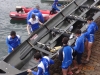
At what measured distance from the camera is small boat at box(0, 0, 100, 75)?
848cm

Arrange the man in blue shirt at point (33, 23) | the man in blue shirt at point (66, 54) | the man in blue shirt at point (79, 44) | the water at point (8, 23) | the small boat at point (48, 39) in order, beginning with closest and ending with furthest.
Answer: the man in blue shirt at point (66, 54)
the man in blue shirt at point (79, 44)
the small boat at point (48, 39)
the man in blue shirt at point (33, 23)
the water at point (8, 23)

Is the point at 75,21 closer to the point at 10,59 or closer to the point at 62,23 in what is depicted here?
the point at 62,23

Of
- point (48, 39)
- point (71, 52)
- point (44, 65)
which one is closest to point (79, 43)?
point (71, 52)

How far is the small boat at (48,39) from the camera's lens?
8.48 m

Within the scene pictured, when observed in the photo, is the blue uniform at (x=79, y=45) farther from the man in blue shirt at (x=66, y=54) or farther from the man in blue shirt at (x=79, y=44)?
the man in blue shirt at (x=66, y=54)

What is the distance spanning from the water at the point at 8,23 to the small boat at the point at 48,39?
15.6 feet

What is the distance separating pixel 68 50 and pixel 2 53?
7.72m

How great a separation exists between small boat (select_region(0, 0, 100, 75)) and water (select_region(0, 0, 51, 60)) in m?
4.77

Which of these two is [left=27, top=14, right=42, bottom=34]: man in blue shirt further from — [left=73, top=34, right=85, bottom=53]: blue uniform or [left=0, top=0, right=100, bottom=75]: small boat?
[left=73, top=34, right=85, bottom=53]: blue uniform

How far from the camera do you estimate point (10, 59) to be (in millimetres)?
8555

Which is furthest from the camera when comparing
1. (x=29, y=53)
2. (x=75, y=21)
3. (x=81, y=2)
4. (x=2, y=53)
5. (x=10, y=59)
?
(x=2, y=53)

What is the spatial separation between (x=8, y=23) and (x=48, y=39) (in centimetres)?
1008

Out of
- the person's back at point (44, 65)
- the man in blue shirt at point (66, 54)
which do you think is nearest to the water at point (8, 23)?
the man in blue shirt at point (66, 54)

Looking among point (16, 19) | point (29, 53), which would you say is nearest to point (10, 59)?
point (29, 53)
